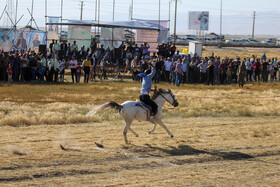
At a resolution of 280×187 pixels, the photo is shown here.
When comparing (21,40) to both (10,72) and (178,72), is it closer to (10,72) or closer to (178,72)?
(10,72)

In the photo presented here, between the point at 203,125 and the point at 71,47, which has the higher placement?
the point at 71,47

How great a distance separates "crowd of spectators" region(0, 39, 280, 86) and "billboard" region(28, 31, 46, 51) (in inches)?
65.1

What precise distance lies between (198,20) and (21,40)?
221 ft

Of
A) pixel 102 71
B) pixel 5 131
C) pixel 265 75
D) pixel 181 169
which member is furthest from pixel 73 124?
pixel 265 75

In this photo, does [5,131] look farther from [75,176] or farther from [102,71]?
[102,71]

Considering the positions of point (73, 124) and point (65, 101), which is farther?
point (65, 101)

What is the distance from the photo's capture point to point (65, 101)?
20.3 m

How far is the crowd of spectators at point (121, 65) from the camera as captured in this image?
88.9ft

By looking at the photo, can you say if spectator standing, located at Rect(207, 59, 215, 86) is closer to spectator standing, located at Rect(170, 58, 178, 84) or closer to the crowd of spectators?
the crowd of spectators

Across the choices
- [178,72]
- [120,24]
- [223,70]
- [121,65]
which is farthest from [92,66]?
[223,70]

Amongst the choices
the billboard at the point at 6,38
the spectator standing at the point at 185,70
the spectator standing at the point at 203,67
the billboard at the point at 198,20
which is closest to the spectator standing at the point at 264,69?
the spectator standing at the point at 203,67

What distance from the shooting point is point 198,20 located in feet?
314

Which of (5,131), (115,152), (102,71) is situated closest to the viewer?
(115,152)

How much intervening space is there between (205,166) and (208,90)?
55.2 feet
